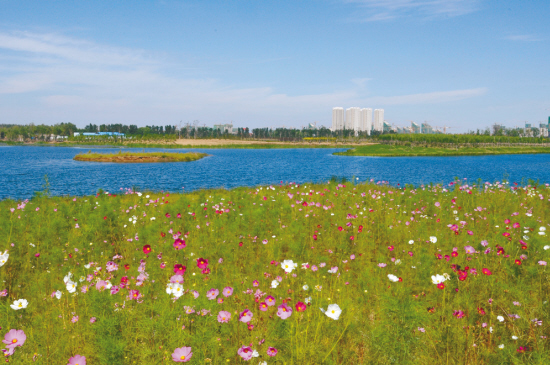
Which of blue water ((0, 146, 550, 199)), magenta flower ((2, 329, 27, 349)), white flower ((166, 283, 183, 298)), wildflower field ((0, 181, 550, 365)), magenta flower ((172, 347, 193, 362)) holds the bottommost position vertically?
blue water ((0, 146, 550, 199))

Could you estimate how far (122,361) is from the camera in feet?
9.13

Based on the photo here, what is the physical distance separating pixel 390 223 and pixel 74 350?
Answer: 658cm

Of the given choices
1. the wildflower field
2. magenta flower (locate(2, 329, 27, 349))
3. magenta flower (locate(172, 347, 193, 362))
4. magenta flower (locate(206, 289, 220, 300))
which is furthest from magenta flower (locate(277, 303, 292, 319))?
magenta flower (locate(2, 329, 27, 349))

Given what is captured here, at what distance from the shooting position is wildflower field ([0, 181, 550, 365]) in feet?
9.92

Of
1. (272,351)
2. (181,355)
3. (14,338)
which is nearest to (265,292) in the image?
(272,351)

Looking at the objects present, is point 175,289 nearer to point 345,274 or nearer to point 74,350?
point 74,350

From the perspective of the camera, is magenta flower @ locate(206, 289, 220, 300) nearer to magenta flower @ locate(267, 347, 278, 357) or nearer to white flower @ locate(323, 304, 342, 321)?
magenta flower @ locate(267, 347, 278, 357)

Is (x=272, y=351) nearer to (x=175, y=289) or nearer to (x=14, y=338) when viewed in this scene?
(x=175, y=289)

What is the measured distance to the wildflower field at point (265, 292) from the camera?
302 centimetres

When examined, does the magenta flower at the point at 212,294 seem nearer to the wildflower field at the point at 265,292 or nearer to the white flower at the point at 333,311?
the wildflower field at the point at 265,292

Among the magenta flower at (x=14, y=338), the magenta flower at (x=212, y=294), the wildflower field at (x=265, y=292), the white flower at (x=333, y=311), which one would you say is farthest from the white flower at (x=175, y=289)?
the white flower at (x=333, y=311)

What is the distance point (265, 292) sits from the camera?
4.54 meters

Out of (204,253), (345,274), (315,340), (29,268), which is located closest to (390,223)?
(345,274)

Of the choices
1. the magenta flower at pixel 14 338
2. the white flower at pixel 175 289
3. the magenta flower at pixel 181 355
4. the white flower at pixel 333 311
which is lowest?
the magenta flower at pixel 181 355
